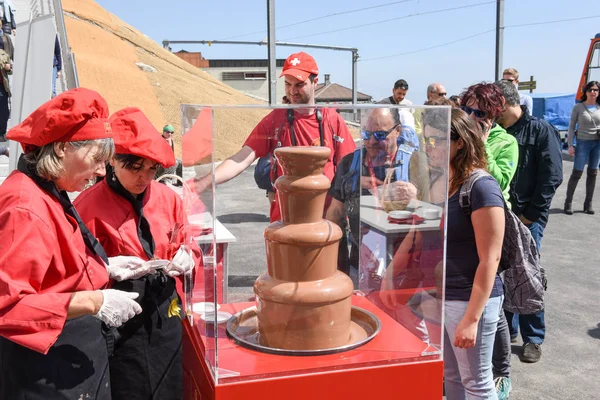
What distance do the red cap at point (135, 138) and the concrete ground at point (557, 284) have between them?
368 millimetres

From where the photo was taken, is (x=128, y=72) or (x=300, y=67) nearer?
(x=300, y=67)

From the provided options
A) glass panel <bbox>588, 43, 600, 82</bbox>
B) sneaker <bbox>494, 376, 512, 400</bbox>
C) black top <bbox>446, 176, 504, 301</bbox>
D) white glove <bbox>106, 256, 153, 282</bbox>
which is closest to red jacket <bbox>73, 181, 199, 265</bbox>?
white glove <bbox>106, 256, 153, 282</bbox>

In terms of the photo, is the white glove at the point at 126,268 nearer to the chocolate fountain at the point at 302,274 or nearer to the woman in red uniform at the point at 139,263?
the woman in red uniform at the point at 139,263

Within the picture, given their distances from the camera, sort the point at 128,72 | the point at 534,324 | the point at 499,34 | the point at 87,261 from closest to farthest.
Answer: the point at 87,261
the point at 534,324
the point at 499,34
the point at 128,72

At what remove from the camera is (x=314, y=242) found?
164 centimetres

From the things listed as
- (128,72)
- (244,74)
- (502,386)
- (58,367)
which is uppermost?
(244,74)

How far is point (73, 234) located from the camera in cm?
174

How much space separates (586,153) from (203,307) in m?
7.91

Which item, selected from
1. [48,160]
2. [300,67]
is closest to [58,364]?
[48,160]

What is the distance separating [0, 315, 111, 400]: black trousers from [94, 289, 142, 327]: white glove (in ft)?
0.22

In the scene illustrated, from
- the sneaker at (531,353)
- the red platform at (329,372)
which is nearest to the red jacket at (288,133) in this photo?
the red platform at (329,372)

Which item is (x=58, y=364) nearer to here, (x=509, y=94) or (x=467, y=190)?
(x=467, y=190)

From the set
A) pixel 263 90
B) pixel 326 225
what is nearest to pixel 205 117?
pixel 326 225

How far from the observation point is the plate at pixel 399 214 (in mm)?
2049
